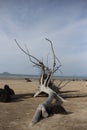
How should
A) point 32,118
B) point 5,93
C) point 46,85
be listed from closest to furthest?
point 32,118 → point 5,93 → point 46,85

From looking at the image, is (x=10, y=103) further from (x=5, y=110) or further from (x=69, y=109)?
A: (x=69, y=109)

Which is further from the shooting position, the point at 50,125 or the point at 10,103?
the point at 10,103

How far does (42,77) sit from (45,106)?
6.84 meters

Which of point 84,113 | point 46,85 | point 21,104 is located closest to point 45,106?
point 84,113

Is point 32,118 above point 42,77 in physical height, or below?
below

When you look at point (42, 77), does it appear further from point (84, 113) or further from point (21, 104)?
point (84, 113)

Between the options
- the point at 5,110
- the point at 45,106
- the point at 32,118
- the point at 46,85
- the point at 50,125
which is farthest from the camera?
the point at 46,85

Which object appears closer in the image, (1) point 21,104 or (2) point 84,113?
(2) point 84,113

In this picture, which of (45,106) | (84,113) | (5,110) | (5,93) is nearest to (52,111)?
(45,106)

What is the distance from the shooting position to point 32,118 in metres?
12.1

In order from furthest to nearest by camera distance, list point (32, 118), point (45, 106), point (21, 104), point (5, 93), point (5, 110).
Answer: point (5, 93), point (21, 104), point (5, 110), point (45, 106), point (32, 118)

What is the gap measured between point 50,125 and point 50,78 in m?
8.56

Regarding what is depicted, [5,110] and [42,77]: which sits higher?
[42,77]

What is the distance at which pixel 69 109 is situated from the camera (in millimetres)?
14305
